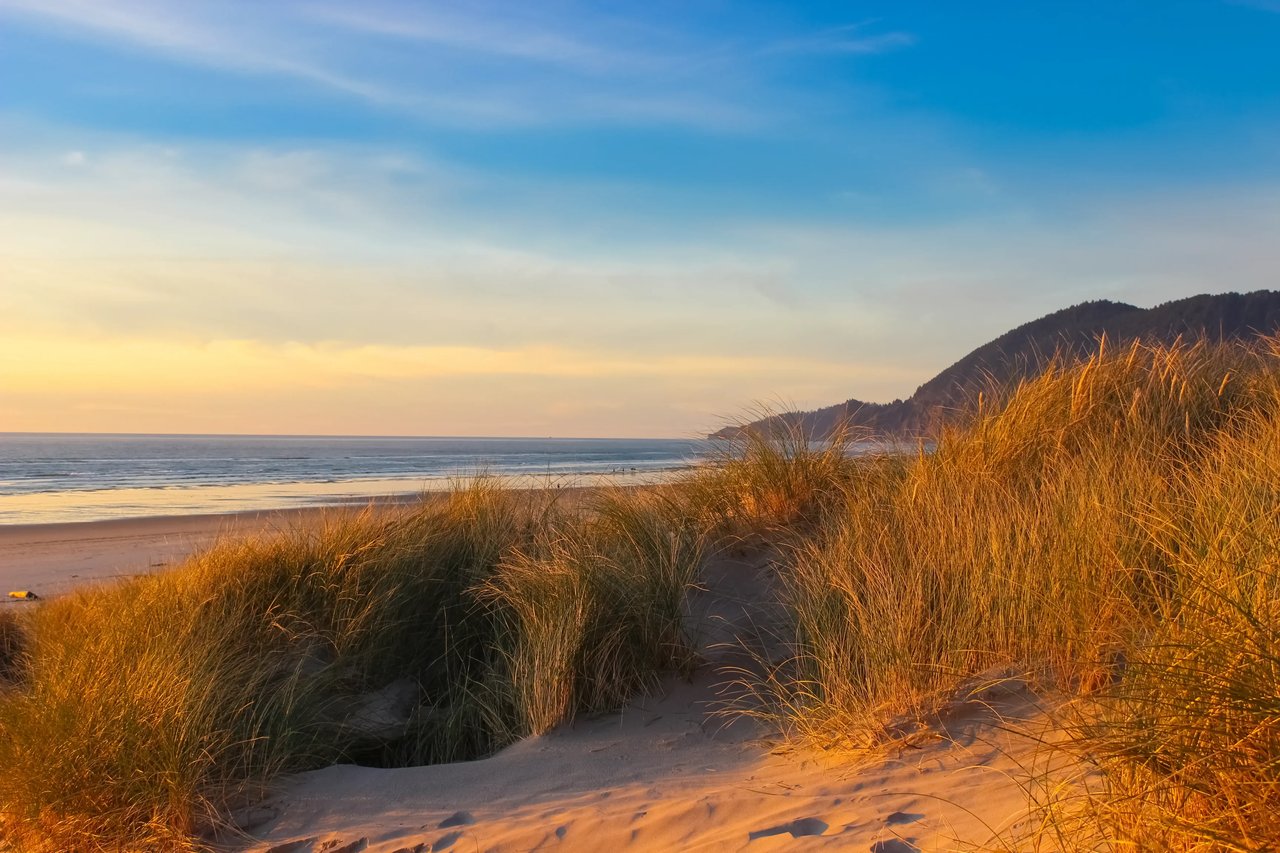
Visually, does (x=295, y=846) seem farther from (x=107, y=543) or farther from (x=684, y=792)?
(x=107, y=543)

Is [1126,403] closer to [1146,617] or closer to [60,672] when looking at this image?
[1146,617]

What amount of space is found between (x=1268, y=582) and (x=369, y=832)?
366 centimetres

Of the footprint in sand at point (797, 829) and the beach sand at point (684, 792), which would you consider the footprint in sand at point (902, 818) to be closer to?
the beach sand at point (684, 792)

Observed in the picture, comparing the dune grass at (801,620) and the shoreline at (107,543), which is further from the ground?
the dune grass at (801,620)

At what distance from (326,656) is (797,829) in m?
3.89

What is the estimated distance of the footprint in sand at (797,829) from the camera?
130 inches

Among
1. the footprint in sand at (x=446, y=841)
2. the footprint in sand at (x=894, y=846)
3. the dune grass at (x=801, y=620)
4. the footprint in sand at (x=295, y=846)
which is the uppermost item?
the dune grass at (x=801, y=620)

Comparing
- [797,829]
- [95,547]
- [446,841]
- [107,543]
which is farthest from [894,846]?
[107,543]

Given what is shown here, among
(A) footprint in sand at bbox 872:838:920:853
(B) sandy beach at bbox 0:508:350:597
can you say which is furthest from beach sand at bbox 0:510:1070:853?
(B) sandy beach at bbox 0:508:350:597

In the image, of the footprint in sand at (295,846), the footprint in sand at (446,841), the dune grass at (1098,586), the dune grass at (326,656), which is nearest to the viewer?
the dune grass at (1098,586)

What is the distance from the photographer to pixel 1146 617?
4.05 meters

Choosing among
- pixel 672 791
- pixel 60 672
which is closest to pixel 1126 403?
pixel 672 791

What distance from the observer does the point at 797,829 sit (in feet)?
11.0

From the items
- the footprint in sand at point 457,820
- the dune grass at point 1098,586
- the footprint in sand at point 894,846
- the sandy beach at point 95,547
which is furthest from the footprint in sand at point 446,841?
the sandy beach at point 95,547
